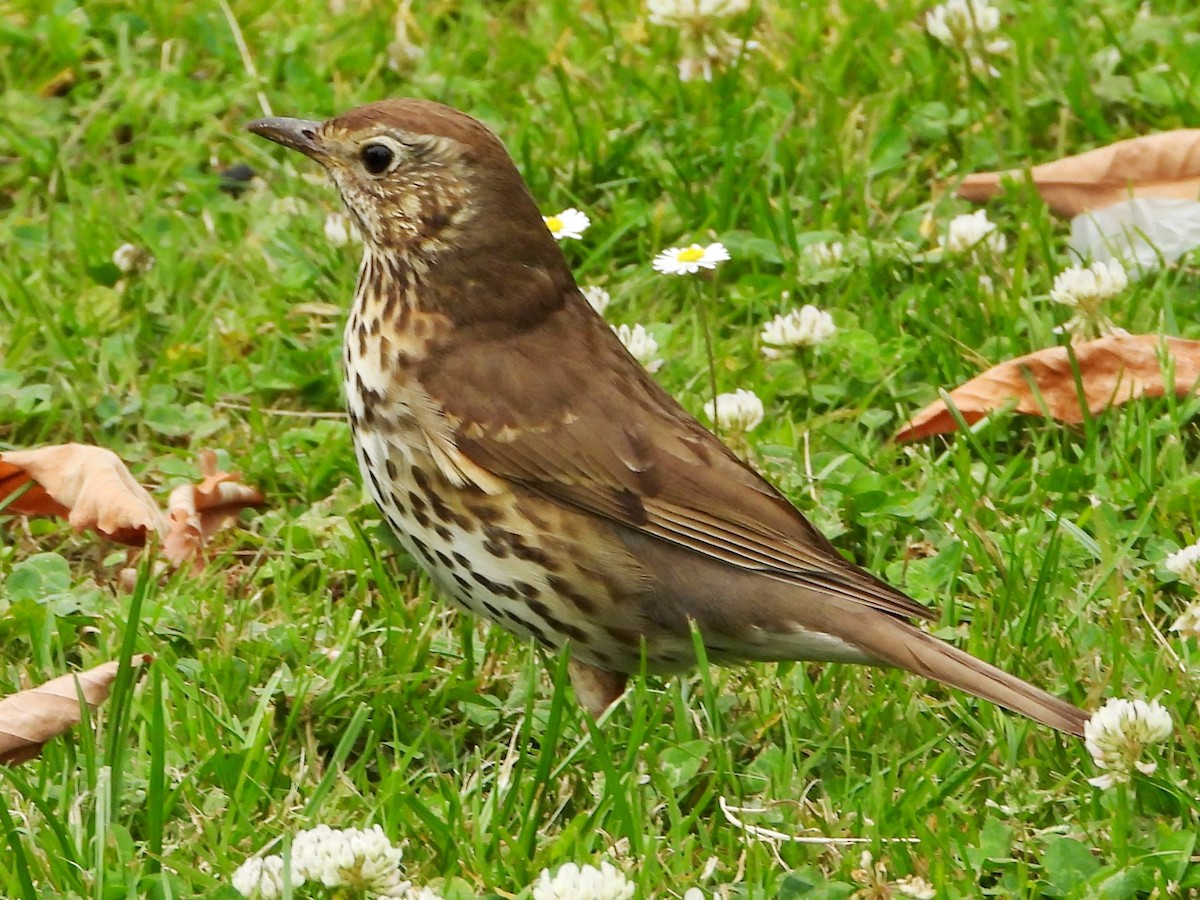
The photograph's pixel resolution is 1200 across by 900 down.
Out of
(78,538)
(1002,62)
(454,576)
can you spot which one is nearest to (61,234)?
(78,538)

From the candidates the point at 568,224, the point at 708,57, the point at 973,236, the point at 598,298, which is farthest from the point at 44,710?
the point at 708,57

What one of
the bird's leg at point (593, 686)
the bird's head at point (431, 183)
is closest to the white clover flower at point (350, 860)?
the bird's leg at point (593, 686)

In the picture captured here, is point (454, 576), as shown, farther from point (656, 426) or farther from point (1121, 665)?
point (1121, 665)

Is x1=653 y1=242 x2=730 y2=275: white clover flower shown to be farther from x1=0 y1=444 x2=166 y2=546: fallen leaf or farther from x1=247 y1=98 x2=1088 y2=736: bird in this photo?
x1=0 y1=444 x2=166 y2=546: fallen leaf

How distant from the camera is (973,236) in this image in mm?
5090

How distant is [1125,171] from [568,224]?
1.43 m

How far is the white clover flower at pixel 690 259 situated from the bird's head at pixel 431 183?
1.90ft

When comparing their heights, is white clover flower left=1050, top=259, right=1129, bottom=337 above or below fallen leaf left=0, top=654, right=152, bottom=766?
above

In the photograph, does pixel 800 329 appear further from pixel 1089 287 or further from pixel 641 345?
pixel 1089 287

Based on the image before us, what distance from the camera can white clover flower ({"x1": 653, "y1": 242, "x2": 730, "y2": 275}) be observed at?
449 centimetres

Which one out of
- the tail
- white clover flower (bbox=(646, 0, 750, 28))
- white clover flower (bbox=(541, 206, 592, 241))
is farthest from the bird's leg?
white clover flower (bbox=(646, 0, 750, 28))

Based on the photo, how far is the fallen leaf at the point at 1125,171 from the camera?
5270mm

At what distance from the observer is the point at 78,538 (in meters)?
4.48

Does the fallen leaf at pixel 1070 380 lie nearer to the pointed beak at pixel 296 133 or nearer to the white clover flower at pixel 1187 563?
the white clover flower at pixel 1187 563
